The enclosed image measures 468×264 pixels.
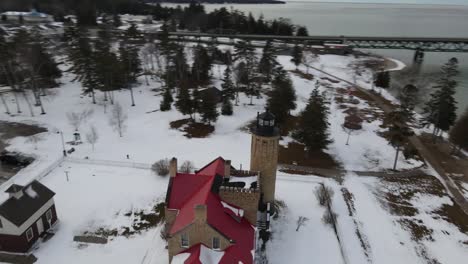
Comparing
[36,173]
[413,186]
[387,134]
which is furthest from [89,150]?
[387,134]

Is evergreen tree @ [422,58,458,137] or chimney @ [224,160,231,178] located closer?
chimney @ [224,160,231,178]

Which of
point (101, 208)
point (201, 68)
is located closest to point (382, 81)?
point (201, 68)

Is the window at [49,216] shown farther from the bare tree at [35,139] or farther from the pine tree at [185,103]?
the pine tree at [185,103]

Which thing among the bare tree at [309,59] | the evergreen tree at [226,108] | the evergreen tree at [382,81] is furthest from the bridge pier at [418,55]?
the evergreen tree at [226,108]

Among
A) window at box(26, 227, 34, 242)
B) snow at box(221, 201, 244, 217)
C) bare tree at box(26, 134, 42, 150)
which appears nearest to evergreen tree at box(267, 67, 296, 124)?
snow at box(221, 201, 244, 217)

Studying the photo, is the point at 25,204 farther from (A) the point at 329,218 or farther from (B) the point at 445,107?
(B) the point at 445,107

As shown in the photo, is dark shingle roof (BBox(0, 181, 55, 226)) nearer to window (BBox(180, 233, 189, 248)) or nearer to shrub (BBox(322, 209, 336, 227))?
window (BBox(180, 233, 189, 248))
